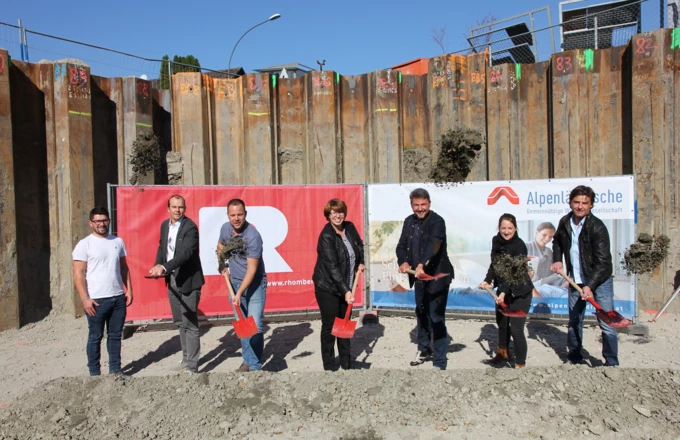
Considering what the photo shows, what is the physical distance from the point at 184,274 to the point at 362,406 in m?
2.49

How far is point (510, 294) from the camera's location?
5.45 meters

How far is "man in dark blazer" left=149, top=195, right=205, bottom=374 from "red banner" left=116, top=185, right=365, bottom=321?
1.91 meters

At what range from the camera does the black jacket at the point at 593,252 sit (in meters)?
4.98

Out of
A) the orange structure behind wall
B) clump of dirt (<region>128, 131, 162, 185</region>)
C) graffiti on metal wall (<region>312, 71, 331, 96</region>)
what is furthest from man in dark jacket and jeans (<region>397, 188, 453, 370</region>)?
the orange structure behind wall

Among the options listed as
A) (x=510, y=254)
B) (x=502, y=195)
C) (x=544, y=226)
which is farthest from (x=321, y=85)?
(x=510, y=254)

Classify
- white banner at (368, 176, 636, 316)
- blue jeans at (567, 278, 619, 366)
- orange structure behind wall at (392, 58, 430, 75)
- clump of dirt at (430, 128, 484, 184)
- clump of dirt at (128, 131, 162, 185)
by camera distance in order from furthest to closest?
orange structure behind wall at (392, 58, 430, 75) → clump of dirt at (128, 131, 162, 185) → clump of dirt at (430, 128, 484, 184) → white banner at (368, 176, 636, 316) → blue jeans at (567, 278, 619, 366)

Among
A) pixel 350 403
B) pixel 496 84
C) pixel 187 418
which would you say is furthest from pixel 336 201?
pixel 496 84

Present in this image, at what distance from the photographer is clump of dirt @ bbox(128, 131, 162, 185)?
891 cm

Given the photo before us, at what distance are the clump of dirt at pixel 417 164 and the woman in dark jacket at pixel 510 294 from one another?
360 centimetres

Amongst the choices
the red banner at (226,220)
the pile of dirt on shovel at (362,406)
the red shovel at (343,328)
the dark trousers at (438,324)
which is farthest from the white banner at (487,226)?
the pile of dirt on shovel at (362,406)

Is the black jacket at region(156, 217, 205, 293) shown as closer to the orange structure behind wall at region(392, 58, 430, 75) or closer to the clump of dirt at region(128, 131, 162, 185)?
the clump of dirt at region(128, 131, 162, 185)

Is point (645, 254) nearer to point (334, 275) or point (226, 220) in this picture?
point (334, 275)

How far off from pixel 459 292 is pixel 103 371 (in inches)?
193

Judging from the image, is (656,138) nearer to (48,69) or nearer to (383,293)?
(383,293)
